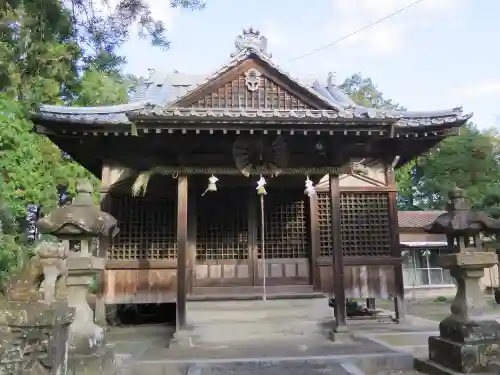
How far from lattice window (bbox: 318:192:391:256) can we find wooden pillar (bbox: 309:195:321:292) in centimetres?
18

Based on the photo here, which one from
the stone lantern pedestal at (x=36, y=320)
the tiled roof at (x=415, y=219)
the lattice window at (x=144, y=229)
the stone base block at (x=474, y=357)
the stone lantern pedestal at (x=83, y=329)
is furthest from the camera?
the tiled roof at (x=415, y=219)

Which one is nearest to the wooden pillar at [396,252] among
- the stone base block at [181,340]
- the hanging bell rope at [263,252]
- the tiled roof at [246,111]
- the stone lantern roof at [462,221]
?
the tiled roof at [246,111]

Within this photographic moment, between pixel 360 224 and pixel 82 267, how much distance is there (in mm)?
7301

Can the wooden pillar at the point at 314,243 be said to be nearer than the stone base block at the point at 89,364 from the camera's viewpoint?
No

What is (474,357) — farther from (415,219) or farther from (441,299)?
(415,219)

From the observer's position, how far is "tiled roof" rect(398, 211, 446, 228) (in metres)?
24.1

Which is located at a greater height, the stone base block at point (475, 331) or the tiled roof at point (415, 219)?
the tiled roof at point (415, 219)

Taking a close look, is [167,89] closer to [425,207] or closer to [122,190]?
[122,190]

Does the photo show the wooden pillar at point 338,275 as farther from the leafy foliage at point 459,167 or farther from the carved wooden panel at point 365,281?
the leafy foliage at point 459,167

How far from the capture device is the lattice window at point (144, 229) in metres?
10.4

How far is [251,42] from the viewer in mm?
10766

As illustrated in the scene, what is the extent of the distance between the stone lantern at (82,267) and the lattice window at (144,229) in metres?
3.76

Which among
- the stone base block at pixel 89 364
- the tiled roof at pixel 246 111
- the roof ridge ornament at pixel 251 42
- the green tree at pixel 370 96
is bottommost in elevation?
the stone base block at pixel 89 364

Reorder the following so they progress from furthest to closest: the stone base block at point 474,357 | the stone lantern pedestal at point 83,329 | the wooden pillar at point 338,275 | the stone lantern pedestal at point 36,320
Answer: the wooden pillar at point 338,275, the stone lantern pedestal at point 83,329, the stone base block at point 474,357, the stone lantern pedestal at point 36,320
